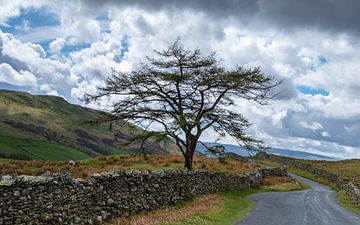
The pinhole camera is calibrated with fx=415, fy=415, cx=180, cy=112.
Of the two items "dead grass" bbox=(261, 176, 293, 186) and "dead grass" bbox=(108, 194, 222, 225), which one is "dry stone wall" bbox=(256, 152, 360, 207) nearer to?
"dead grass" bbox=(261, 176, 293, 186)

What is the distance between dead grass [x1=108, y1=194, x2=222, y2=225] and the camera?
20.2 metres

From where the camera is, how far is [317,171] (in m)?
84.4

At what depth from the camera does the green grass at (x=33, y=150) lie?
495ft

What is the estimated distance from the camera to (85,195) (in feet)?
60.4

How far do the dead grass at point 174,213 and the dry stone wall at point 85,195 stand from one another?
1.95 ft

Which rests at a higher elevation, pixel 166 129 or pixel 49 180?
pixel 166 129

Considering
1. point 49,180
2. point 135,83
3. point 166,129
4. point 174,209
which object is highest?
point 135,83

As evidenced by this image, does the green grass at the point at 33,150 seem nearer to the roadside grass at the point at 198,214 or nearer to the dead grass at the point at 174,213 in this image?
the dead grass at the point at 174,213

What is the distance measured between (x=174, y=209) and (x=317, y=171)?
2537 inches

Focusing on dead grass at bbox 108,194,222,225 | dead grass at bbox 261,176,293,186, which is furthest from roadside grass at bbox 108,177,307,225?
dead grass at bbox 261,176,293,186

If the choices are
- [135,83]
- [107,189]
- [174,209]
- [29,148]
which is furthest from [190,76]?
[29,148]

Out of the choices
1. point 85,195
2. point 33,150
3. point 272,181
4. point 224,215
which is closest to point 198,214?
point 224,215

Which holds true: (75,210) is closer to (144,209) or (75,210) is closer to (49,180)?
(49,180)

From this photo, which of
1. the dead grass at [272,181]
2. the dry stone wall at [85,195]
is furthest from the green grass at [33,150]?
the dry stone wall at [85,195]
